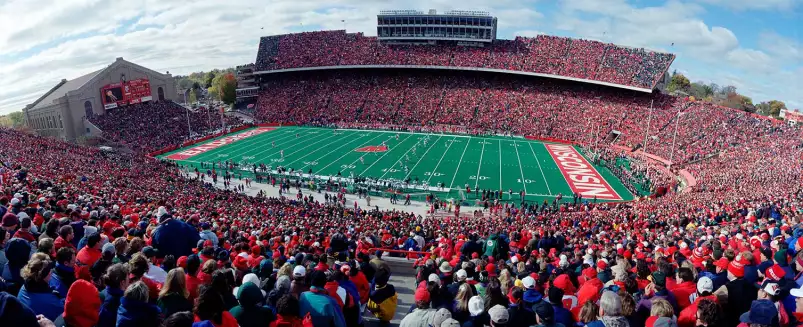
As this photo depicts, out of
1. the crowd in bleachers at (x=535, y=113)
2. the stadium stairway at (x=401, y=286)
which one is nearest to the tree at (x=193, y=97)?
the crowd in bleachers at (x=535, y=113)

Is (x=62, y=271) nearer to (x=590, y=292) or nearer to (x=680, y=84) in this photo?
(x=590, y=292)

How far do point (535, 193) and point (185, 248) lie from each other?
2392cm

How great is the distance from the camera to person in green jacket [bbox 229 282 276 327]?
405 centimetres

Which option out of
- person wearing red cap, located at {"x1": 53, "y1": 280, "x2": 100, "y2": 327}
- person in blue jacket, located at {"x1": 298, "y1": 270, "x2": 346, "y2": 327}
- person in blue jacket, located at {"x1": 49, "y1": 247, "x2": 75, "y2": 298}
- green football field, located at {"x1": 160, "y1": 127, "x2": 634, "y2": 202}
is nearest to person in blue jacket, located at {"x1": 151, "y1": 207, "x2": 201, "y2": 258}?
person in blue jacket, located at {"x1": 49, "y1": 247, "x2": 75, "y2": 298}

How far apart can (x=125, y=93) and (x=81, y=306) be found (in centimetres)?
5471

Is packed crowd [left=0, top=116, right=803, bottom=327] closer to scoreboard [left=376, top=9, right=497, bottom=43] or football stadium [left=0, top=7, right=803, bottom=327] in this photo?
football stadium [left=0, top=7, right=803, bottom=327]

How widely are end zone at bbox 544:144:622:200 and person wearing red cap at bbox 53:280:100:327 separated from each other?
1068 inches

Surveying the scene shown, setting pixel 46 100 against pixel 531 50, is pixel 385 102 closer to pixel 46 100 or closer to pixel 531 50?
pixel 531 50

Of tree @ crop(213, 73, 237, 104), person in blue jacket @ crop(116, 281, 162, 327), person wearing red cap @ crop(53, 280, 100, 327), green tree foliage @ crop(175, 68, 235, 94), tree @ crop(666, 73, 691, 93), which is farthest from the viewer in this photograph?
green tree foliage @ crop(175, 68, 235, 94)

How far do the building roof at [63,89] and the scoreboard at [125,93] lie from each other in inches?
86.2

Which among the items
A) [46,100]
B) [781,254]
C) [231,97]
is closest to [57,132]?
[46,100]

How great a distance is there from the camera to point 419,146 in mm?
41625

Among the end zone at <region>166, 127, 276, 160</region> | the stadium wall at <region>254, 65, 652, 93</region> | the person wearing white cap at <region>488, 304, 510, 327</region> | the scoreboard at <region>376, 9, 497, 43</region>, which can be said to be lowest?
the end zone at <region>166, 127, 276, 160</region>

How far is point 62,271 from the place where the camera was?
466 cm
